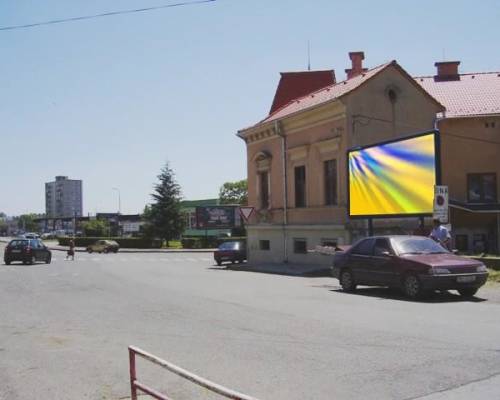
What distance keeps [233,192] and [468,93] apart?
267 ft

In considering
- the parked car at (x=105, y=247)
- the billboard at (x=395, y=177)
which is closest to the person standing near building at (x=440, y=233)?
the billboard at (x=395, y=177)

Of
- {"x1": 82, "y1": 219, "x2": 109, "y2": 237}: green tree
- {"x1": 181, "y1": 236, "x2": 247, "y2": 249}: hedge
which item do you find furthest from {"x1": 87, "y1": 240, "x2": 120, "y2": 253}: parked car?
{"x1": 82, "y1": 219, "x2": 109, "y2": 237}: green tree

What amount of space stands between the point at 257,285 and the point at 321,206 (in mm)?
9096

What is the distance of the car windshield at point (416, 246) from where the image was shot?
14.7 meters

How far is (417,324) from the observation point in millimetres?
10070

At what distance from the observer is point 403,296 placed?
578 inches

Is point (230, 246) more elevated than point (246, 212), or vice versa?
point (246, 212)

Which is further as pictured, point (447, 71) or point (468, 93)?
point (447, 71)

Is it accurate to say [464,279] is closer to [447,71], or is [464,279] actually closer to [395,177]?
[395,177]

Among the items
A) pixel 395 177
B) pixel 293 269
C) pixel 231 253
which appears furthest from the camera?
pixel 231 253

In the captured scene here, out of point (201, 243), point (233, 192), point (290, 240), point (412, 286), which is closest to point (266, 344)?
point (412, 286)

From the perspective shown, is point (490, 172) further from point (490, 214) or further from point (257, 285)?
point (257, 285)

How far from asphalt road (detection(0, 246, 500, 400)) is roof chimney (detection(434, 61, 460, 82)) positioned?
78.8ft

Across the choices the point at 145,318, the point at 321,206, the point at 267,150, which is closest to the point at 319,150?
the point at 321,206
